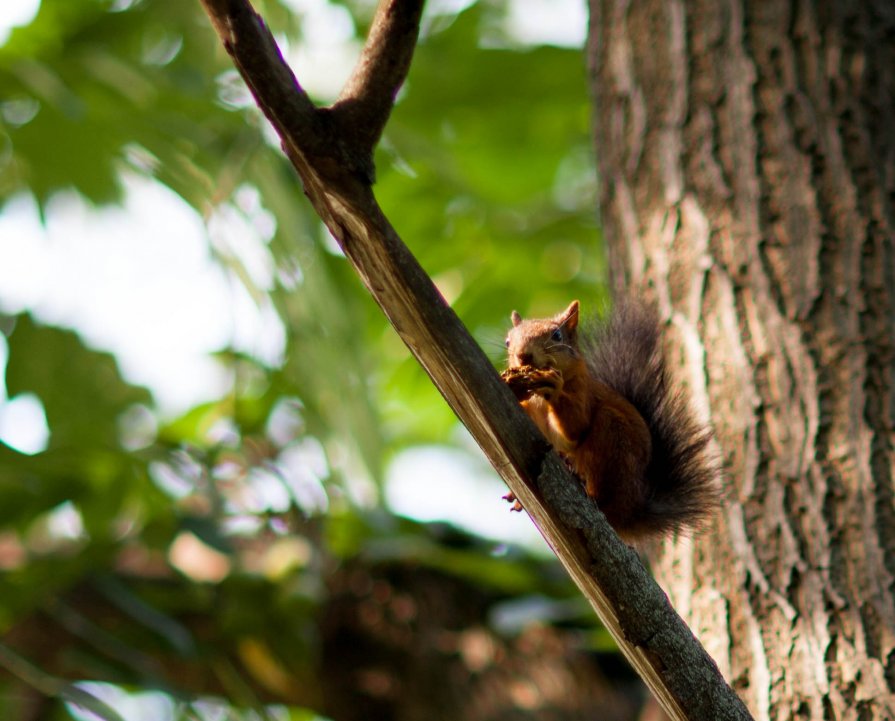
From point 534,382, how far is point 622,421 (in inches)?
8.0

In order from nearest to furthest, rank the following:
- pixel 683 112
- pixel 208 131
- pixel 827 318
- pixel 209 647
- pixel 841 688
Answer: pixel 841 688 → pixel 827 318 → pixel 683 112 → pixel 208 131 → pixel 209 647

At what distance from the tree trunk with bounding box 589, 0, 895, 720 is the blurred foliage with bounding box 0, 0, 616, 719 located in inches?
18.0

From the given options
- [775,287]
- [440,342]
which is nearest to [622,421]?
[440,342]

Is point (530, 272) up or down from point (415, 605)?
up

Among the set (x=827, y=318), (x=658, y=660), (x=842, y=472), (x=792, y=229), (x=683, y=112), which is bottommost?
(x=658, y=660)

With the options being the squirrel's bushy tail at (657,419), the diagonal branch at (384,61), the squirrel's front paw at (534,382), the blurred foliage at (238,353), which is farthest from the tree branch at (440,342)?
the blurred foliage at (238,353)

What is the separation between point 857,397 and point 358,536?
72.2 inches

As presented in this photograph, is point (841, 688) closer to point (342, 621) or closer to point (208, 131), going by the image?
point (208, 131)

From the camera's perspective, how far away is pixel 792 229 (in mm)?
2027

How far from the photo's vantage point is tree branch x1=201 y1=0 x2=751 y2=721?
1021 millimetres

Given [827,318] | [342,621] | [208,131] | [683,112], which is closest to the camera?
[827,318]

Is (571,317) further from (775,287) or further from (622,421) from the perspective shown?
(775,287)

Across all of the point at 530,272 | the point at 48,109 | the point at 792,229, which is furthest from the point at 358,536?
the point at 792,229

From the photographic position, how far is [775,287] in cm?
198
